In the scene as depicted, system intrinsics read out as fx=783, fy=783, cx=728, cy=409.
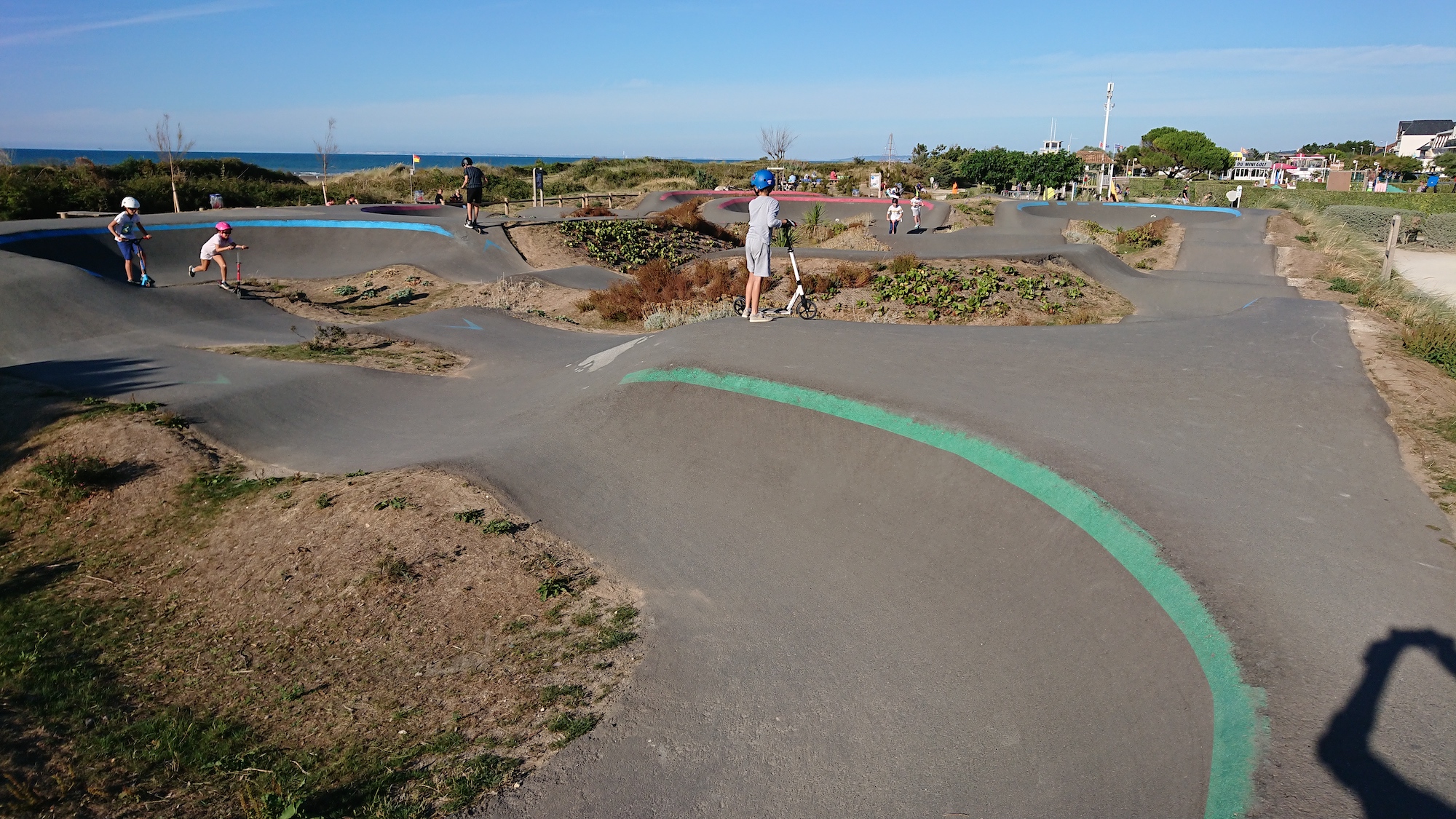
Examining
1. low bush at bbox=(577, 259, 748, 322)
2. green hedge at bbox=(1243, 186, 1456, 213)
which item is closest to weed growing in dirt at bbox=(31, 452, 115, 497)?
low bush at bbox=(577, 259, 748, 322)

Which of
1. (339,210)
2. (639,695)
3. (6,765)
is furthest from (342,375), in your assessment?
(339,210)

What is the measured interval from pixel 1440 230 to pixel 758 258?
3781 centimetres

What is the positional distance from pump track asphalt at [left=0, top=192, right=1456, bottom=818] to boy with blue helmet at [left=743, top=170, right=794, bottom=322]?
70 centimetres

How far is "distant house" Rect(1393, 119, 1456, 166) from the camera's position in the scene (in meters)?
149

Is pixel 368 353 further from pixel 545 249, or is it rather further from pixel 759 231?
pixel 545 249

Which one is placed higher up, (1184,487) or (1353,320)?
(1353,320)

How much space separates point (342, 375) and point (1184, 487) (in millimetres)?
10506

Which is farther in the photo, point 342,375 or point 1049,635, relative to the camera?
point 342,375

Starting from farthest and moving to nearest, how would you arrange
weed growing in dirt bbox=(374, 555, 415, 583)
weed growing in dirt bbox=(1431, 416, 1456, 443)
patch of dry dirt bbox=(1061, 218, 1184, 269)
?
patch of dry dirt bbox=(1061, 218, 1184, 269)
weed growing in dirt bbox=(1431, 416, 1456, 443)
weed growing in dirt bbox=(374, 555, 415, 583)

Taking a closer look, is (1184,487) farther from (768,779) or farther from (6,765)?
(6,765)

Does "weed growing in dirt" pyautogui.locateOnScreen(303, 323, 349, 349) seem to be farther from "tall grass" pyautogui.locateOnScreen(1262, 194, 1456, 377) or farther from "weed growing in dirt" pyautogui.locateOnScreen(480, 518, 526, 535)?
"tall grass" pyautogui.locateOnScreen(1262, 194, 1456, 377)

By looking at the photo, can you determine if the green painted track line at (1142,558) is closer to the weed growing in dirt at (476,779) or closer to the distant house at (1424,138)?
the weed growing in dirt at (476,779)

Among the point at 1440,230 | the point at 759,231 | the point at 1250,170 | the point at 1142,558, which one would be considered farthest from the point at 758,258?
the point at 1250,170

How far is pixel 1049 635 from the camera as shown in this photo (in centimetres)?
442
